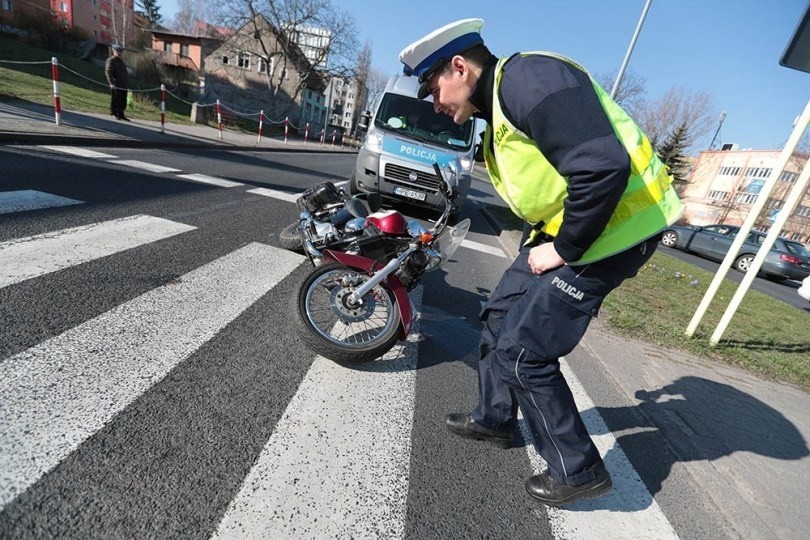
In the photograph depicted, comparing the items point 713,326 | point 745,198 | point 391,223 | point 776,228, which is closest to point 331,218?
point 391,223

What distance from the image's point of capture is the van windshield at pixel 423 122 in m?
7.66

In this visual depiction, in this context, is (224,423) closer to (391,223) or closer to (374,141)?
(391,223)

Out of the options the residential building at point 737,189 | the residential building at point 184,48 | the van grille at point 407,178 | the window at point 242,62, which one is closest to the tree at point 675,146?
the residential building at point 737,189

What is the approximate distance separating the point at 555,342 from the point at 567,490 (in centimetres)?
72

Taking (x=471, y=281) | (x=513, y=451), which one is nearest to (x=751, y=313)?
(x=471, y=281)

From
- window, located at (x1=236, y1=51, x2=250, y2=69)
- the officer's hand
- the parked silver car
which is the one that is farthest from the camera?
window, located at (x1=236, y1=51, x2=250, y2=69)

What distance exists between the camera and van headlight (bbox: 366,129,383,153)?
23.2 ft

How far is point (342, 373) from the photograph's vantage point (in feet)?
8.35

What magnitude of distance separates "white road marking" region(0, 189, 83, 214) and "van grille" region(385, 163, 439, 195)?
4339 millimetres

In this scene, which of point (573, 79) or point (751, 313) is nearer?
point (573, 79)

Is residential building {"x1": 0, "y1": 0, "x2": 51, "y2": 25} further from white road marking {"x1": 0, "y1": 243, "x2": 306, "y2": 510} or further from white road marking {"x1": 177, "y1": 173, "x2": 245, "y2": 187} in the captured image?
white road marking {"x1": 0, "y1": 243, "x2": 306, "y2": 510}

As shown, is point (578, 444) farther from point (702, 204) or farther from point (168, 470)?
point (702, 204)

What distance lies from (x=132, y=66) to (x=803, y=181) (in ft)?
144

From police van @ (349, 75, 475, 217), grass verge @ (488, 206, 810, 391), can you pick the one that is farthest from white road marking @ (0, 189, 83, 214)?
grass verge @ (488, 206, 810, 391)
